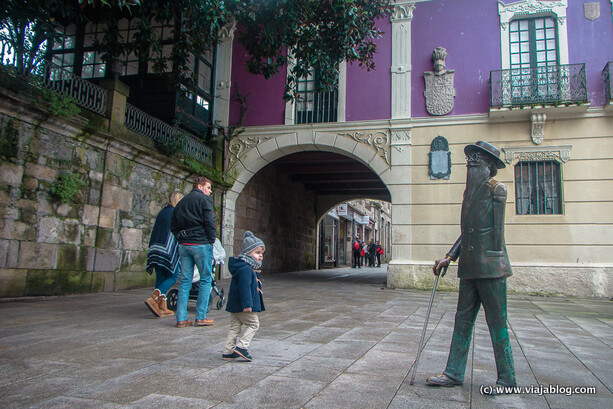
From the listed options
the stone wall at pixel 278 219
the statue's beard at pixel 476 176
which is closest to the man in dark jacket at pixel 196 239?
the statue's beard at pixel 476 176

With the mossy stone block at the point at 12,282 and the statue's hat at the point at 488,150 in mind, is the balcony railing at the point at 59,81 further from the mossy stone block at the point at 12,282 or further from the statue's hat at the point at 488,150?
the statue's hat at the point at 488,150

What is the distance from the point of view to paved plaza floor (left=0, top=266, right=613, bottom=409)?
276 centimetres

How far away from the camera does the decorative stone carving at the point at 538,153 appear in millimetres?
11070

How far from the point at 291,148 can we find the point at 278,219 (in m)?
5.12

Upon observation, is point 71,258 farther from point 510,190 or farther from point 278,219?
point 278,219

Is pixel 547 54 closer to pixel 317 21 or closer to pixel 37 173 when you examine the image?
pixel 317 21

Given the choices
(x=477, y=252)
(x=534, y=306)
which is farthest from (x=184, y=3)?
(x=534, y=306)

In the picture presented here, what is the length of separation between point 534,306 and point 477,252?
629cm

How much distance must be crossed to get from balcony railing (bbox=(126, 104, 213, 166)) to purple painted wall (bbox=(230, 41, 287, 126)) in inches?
59.8

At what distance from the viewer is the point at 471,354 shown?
164 inches

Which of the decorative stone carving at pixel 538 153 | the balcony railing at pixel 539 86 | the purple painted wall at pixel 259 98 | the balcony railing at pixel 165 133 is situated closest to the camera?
the balcony railing at pixel 165 133

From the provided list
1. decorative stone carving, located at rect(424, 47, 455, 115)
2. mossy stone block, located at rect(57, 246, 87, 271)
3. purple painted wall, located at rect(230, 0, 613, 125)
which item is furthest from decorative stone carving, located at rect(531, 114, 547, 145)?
mossy stone block, located at rect(57, 246, 87, 271)

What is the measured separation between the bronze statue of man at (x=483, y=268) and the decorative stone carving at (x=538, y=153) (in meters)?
8.91

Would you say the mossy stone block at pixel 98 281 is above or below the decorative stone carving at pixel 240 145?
below
